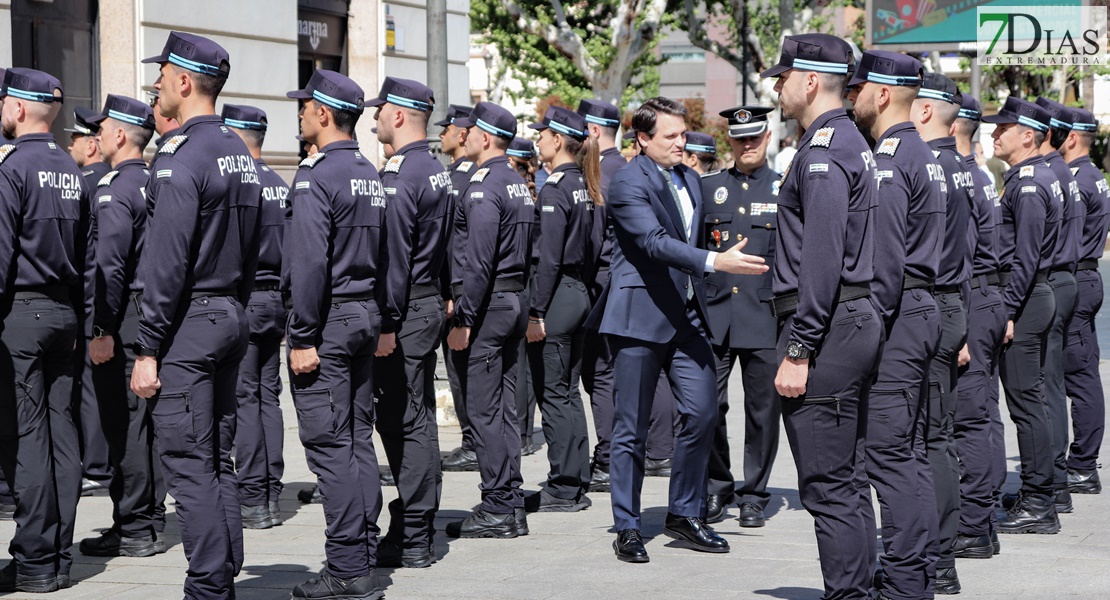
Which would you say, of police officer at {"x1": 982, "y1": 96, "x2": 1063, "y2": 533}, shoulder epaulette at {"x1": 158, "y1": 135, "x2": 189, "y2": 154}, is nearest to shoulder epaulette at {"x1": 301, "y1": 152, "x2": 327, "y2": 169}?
shoulder epaulette at {"x1": 158, "y1": 135, "x2": 189, "y2": 154}

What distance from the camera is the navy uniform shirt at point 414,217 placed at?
701 cm

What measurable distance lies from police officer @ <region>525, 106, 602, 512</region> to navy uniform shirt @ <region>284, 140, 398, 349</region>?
7.92ft

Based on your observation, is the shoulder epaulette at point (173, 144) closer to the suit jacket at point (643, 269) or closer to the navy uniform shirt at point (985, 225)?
the suit jacket at point (643, 269)

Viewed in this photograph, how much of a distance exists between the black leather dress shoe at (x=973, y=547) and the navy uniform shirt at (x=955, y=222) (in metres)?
1.35

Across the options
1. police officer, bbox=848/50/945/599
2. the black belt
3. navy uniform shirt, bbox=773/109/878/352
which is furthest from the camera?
police officer, bbox=848/50/945/599

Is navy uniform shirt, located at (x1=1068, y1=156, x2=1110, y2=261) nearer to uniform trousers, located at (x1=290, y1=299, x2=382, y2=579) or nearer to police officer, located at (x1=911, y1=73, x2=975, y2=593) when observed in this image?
police officer, located at (x1=911, y1=73, x2=975, y2=593)

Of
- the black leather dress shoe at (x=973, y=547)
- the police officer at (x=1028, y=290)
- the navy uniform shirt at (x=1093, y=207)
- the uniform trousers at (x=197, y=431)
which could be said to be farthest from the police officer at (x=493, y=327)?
the navy uniform shirt at (x=1093, y=207)

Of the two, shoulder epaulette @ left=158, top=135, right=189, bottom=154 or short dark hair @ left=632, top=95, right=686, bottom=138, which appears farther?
short dark hair @ left=632, top=95, right=686, bottom=138

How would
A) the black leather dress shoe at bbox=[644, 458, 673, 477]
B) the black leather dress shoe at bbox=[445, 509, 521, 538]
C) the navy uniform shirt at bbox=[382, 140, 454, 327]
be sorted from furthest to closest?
the black leather dress shoe at bbox=[644, 458, 673, 477]
the black leather dress shoe at bbox=[445, 509, 521, 538]
the navy uniform shirt at bbox=[382, 140, 454, 327]

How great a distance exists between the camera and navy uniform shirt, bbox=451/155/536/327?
7895 mm

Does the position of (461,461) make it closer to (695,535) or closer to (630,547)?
(695,535)

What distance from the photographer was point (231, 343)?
5969 millimetres

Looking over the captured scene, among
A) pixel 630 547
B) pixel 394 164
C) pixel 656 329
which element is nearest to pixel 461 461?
pixel 630 547

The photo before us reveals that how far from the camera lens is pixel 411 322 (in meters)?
7.47
